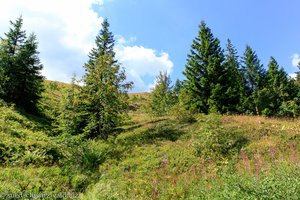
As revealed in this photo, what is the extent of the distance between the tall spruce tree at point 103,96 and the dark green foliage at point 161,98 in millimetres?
7419

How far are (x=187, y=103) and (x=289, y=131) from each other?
40.6 feet

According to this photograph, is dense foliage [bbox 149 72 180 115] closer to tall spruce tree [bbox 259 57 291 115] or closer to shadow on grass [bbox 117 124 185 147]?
shadow on grass [bbox 117 124 185 147]

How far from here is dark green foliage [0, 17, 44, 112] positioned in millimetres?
21594

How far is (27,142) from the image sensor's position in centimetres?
1144

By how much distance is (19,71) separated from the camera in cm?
2200

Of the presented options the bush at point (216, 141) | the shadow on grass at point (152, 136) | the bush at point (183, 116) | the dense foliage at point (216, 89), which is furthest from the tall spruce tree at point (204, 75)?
the bush at point (216, 141)

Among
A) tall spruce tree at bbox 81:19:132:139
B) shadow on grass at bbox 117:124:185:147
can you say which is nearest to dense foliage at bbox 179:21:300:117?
shadow on grass at bbox 117:124:185:147

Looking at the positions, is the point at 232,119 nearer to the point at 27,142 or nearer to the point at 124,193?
the point at 124,193

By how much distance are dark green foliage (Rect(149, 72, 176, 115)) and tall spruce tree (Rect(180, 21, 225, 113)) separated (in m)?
2.31

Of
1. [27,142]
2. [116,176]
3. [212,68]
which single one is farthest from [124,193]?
[212,68]

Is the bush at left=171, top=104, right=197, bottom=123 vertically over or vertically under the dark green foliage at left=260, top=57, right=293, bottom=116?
under

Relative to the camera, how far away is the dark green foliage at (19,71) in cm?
2159

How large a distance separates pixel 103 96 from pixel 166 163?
7511 millimetres

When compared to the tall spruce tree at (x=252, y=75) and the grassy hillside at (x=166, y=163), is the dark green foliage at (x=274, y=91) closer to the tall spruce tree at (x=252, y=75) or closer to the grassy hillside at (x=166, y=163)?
the tall spruce tree at (x=252, y=75)
